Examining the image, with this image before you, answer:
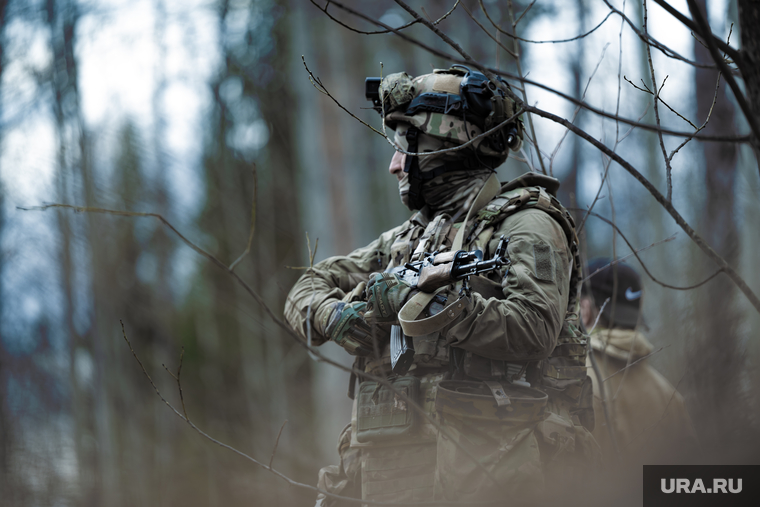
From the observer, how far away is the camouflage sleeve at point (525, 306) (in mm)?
1849

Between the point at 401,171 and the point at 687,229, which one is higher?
the point at 401,171

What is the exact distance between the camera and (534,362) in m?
2.12

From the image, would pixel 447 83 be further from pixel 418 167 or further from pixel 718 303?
pixel 718 303

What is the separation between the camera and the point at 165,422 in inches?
413

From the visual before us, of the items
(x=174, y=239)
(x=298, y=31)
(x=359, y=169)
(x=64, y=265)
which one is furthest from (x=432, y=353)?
(x=174, y=239)

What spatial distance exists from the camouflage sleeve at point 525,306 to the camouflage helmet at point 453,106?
1.91 ft

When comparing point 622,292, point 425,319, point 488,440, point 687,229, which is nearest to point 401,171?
point 425,319

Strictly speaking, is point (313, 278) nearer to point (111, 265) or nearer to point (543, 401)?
point (543, 401)

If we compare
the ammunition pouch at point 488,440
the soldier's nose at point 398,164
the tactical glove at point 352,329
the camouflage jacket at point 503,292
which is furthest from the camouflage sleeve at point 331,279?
the ammunition pouch at point 488,440

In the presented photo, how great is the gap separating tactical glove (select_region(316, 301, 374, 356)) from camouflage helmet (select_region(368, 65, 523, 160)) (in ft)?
2.85

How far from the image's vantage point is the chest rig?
6.84 ft

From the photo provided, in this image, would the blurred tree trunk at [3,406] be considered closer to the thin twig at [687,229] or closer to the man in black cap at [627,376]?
the man in black cap at [627,376]

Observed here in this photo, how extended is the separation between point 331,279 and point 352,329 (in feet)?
1.70

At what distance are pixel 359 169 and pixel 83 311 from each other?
5.09 m
